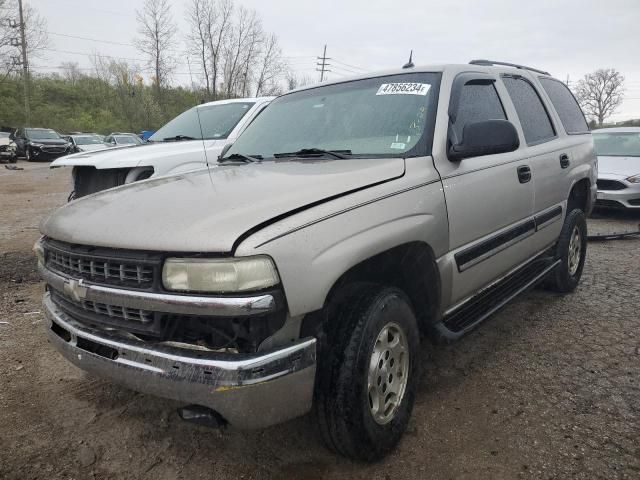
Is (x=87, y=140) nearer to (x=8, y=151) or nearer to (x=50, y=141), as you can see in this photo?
(x=50, y=141)

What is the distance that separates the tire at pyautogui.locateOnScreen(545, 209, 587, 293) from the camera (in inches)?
167

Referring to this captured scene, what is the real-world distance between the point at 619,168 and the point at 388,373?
8.35 metres

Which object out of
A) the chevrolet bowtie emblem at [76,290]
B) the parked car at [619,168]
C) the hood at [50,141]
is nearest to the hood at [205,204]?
the chevrolet bowtie emblem at [76,290]

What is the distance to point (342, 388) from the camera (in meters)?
2.00

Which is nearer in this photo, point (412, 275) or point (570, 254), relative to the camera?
point (412, 275)

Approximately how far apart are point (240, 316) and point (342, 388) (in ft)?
1.88

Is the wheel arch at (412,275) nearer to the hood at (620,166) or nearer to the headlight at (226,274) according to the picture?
the headlight at (226,274)

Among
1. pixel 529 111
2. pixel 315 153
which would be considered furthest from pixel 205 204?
pixel 529 111

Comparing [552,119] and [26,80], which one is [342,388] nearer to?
[552,119]

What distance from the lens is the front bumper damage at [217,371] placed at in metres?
1.71

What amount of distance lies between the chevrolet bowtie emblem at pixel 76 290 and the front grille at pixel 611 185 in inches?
346

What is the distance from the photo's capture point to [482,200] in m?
2.89

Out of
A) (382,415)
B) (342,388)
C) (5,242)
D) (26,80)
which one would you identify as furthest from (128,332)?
(26,80)

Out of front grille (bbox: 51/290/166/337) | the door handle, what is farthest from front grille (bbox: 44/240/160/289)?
the door handle
